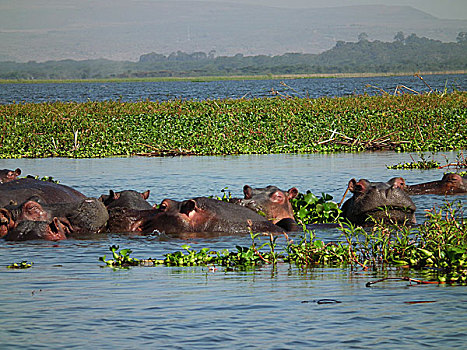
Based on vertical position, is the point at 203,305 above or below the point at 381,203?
below

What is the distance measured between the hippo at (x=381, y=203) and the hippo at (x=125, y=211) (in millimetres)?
2572

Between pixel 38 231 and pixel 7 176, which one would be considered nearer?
pixel 38 231

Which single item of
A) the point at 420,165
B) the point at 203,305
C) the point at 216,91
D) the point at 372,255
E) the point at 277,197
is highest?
the point at 216,91

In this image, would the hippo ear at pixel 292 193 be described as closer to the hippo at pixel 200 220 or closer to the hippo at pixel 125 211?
the hippo at pixel 200 220

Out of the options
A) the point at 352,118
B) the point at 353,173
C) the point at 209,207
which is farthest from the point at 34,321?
the point at 352,118

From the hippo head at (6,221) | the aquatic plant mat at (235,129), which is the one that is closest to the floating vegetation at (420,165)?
the aquatic plant mat at (235,129)

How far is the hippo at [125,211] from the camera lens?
1035cm

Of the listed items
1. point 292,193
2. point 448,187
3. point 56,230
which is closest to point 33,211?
point 56,230

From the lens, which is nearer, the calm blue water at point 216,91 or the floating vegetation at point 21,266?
the floating vegetation at point 21,266

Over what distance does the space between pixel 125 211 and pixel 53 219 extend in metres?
1.04

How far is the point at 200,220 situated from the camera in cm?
1005

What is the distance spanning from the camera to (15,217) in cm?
1006

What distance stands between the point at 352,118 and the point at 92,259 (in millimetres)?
19486

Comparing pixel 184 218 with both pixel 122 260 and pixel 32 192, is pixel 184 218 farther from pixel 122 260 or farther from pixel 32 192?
pixel 32 192
